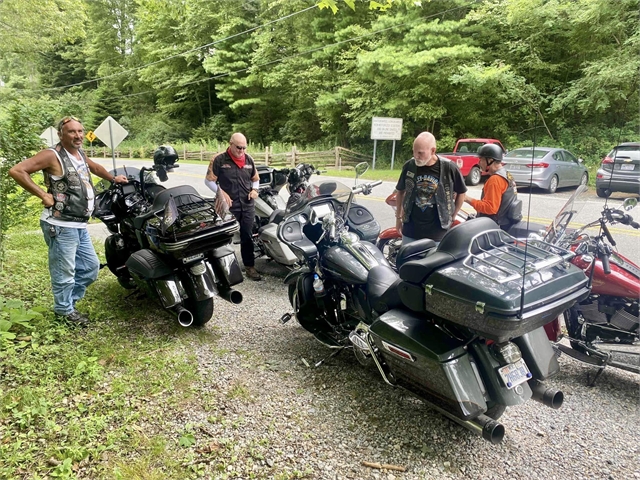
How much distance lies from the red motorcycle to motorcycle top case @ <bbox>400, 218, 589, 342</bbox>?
87 centimetres

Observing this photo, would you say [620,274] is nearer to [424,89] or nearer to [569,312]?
[569,312]

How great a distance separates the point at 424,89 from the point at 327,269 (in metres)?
15.0

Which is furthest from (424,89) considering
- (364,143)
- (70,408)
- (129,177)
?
(70,408)

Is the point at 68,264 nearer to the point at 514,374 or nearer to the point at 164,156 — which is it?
the point at 164,156

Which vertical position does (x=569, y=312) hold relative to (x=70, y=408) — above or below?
above

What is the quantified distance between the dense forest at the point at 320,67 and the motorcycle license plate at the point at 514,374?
382 cm

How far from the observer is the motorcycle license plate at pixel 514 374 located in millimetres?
1962

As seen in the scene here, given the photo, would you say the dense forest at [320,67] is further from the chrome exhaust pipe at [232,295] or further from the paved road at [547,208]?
the chrome exhaust pipe at [232,295]

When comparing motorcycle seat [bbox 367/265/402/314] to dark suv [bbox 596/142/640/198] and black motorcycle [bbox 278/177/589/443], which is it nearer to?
black motorcycle [bbox 278/177/589/443]

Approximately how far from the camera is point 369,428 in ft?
7.84

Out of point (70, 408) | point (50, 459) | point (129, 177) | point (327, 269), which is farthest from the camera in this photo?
point (129, 177)

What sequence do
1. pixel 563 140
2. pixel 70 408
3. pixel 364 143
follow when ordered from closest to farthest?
pixel 70 408
pixel 563 140
pixel 364 143

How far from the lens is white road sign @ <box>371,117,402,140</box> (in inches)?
564

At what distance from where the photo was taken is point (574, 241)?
119 inches
